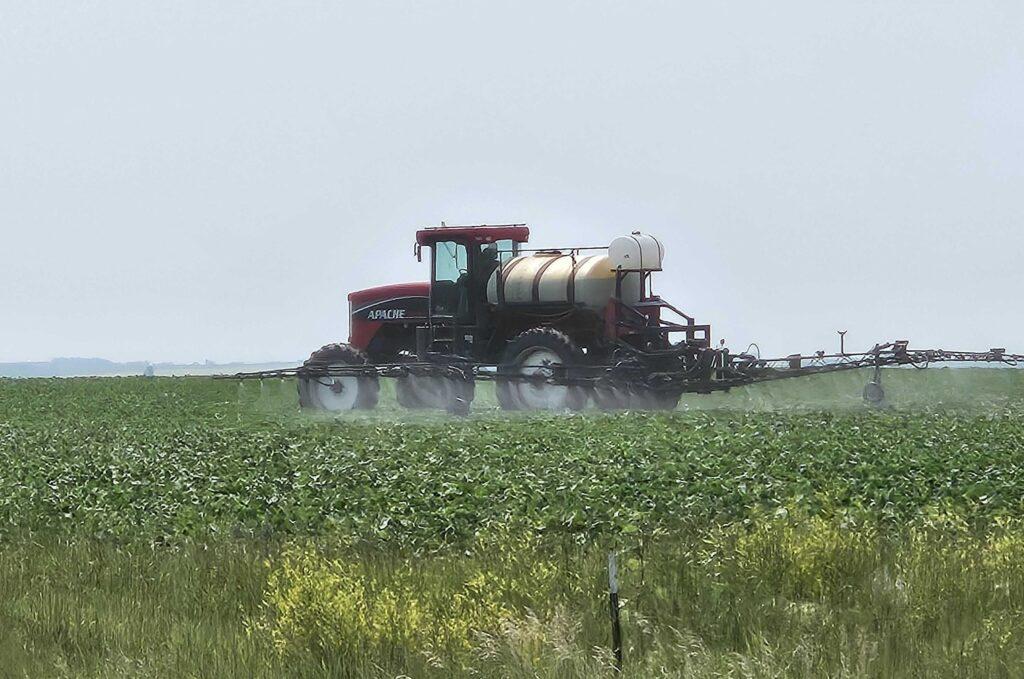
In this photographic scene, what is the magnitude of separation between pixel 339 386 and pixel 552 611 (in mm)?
18750

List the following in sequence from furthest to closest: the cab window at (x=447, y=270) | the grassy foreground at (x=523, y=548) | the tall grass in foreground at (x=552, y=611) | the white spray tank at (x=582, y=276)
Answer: the cab window at (x=447, y=270) → the white spray tank at (x=582, y=276) → the grassy foreground at (x=523, y=548) → the tall grass in foreground at (x=552, y=611)

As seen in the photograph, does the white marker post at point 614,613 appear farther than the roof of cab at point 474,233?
No

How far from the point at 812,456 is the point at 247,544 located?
7409 millimetres

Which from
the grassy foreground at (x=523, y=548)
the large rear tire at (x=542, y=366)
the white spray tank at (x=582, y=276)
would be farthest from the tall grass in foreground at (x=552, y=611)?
the white spray tank at (x=582, y=276)

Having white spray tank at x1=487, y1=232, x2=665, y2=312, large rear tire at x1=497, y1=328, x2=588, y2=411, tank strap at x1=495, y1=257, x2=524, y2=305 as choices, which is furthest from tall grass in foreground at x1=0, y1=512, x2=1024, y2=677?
tank strap at x1=495, y1=257, x2=524, y2=305

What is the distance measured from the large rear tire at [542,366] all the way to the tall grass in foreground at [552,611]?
12.4 metres

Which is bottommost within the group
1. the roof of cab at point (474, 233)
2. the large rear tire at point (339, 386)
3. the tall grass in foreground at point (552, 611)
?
the tall grass in foreground at point (552, 611)

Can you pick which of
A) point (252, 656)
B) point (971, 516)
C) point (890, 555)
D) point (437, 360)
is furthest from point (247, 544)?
point (437, 360)

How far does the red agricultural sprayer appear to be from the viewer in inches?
882

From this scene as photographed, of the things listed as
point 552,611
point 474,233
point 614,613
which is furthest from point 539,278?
Answer: point 614,613

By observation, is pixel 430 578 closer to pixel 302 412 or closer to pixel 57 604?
pixel 57 604

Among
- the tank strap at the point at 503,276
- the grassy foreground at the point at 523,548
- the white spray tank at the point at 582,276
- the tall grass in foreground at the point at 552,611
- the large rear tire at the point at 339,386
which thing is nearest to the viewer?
the tall grass in foreground at the point at 552,611

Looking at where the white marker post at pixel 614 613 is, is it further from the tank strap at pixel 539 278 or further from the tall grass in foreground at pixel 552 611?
the tank strap at pixel 539 278

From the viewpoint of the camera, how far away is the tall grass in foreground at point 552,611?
6578 millimetres
